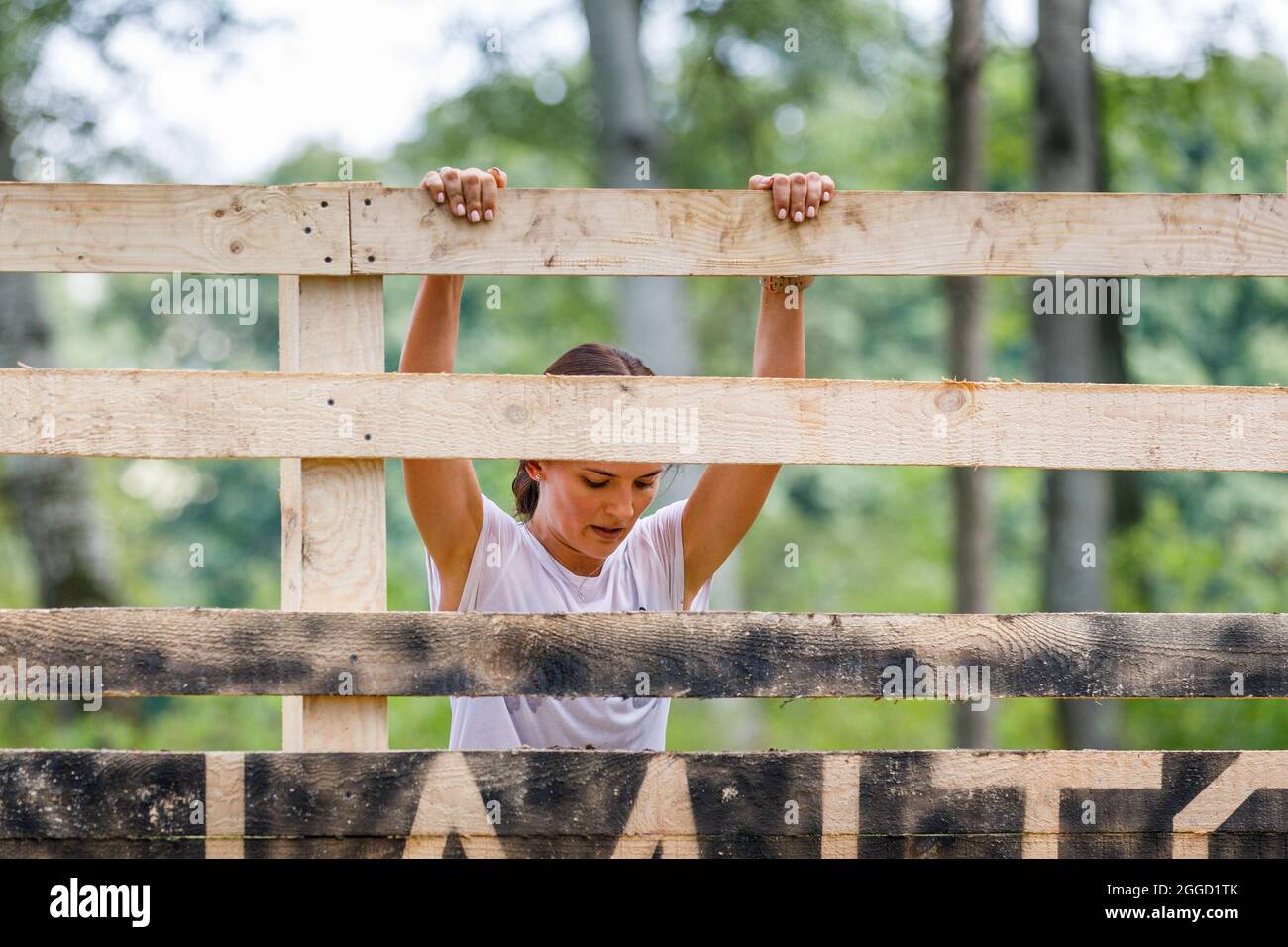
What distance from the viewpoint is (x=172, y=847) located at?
95.7 inches

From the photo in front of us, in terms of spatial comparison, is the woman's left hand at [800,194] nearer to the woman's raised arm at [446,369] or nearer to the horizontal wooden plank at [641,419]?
the horizontal wooden plank at [641,419]

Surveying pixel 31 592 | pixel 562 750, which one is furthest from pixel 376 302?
pixel 31 592

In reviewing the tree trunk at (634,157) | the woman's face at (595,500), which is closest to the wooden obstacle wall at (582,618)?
the woman's face at (595,500)

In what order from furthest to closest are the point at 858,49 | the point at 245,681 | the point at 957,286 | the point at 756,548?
the point at 756,548 → the point at 858,49 → the point at 957,286 → the point at 245,681

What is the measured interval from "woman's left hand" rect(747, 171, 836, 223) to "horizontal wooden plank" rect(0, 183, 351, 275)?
2.69 ft

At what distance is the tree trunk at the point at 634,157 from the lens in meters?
8.38

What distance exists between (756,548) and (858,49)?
7.88 m

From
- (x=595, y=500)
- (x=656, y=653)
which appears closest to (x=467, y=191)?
(x=595, y=500)

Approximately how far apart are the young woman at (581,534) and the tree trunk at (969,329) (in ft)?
18.1

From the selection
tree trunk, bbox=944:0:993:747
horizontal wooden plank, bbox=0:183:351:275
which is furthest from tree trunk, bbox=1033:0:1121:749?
horizontal wooden plank, bbox=0:183:351:275

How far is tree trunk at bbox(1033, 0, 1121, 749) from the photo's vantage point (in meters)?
7.65

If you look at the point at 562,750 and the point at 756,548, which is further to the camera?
the point at 756,548

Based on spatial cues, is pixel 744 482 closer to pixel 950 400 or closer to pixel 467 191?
pixel 950 400

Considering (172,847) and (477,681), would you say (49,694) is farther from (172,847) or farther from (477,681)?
(477,681)
